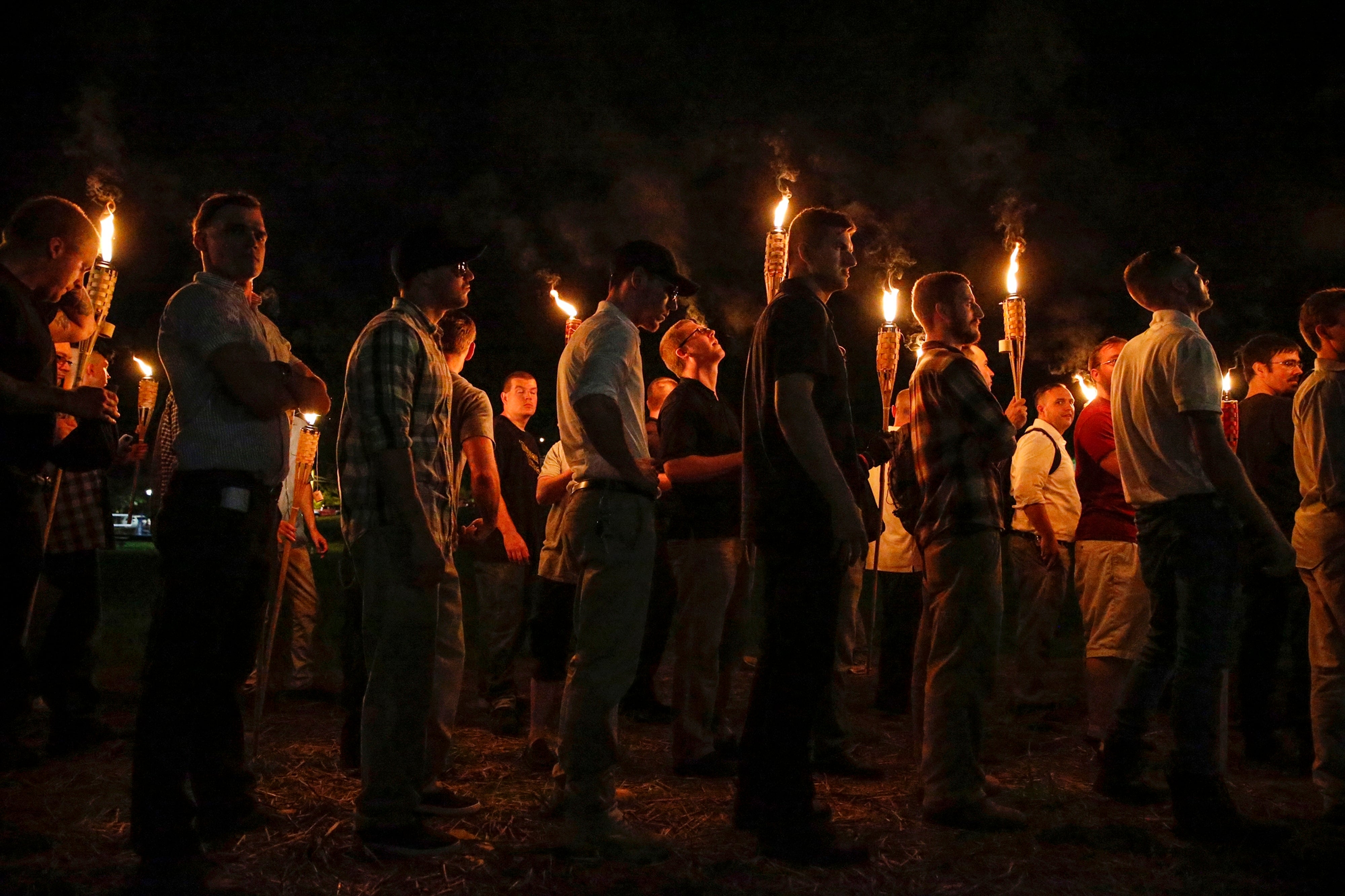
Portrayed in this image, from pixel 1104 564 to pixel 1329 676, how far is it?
1.41 meters

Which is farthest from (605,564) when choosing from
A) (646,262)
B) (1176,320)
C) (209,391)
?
(1176,320)

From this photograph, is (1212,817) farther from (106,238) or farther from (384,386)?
(106,238)

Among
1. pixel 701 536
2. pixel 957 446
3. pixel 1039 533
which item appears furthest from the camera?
pixel 1039 533

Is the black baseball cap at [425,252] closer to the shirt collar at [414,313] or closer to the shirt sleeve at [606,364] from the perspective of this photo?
the shirt collar at [414,313]

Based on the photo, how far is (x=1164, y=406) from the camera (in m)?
4.25

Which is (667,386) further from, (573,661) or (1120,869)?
(1120,869)

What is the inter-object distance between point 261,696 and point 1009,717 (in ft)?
15.1

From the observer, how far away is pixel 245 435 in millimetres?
3398

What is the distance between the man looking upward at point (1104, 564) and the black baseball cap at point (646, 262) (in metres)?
2.80

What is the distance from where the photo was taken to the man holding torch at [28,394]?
346cm

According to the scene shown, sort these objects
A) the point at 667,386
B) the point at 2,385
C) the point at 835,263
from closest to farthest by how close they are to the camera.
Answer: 1. the point at 2,385
2. the point at 835,263
3. the point at 667,386

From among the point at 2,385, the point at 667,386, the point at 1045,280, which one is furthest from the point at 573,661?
the point at 1045,280

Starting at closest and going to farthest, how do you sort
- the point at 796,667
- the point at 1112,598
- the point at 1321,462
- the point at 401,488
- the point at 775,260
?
the point at 401,488 < the point at 796,667 < the point at 1321,462 < the point at 775,260 < the point at 1112,598

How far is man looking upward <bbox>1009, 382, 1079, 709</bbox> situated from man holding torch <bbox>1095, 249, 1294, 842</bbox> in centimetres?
202
